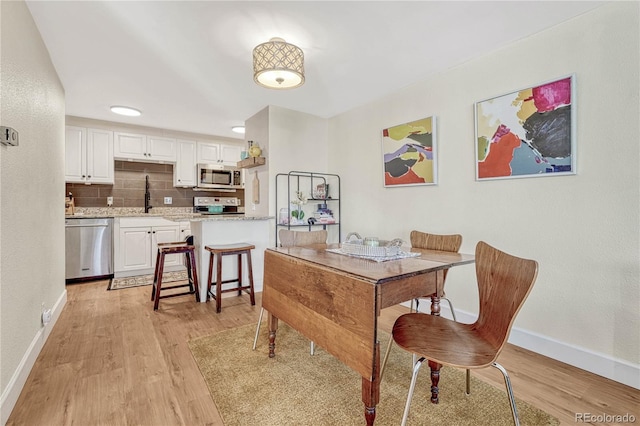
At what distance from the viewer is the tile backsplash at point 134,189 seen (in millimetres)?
4324

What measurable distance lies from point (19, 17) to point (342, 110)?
9.17 feet

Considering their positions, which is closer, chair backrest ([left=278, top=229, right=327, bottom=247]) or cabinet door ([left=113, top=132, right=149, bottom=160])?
chair backrest ([left=278, top=229, right=327, bottom=247])

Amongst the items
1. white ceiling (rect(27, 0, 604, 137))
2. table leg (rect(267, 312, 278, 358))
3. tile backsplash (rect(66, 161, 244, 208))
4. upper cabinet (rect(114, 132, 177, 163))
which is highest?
white ceiling (rect(27, 0, 604, 137))

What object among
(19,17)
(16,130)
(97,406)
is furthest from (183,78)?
(97,406)

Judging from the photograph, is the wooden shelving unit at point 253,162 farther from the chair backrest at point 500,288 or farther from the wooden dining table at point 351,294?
the chair backrest at point 500,288

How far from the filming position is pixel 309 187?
3836 mm

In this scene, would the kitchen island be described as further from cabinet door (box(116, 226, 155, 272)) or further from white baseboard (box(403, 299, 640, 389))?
white baseboard (box(403, 299, 640, 389))

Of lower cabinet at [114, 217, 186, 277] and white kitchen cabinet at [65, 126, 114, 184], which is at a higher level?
white kitchen cabinet at [65, 126, 114, 184]

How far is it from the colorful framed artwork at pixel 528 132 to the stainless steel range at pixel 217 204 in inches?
163

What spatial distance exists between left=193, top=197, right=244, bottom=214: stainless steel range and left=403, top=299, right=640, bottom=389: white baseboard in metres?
4.48

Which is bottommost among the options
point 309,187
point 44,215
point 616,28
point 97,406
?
point 97,406

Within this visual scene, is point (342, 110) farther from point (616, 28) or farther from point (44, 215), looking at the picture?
point (44, 215)

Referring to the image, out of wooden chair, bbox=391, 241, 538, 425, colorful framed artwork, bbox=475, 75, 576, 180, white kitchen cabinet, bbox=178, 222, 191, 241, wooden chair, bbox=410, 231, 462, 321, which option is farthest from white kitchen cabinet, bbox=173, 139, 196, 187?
wooden chair, bbox=391, 241, 538, 425

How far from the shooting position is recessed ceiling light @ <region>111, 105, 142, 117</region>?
3561 millimetres
